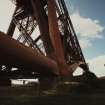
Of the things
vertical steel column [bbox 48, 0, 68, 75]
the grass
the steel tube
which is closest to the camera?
the steel tube

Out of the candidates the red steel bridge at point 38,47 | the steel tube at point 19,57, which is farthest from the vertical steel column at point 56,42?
the steel tube at point 19,57

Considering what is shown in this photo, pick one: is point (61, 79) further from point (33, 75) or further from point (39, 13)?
point (39, 13)

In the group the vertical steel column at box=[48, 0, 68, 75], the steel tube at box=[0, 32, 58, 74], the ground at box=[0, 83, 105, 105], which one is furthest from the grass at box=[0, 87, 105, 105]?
the vertical steel column at box=[48, 0, 68, 75]

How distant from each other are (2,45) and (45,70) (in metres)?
2.50

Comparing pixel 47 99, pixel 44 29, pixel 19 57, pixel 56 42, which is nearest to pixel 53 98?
pixel 47 99

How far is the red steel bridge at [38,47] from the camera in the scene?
6.11 m

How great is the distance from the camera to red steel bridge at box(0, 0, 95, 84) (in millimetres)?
6105

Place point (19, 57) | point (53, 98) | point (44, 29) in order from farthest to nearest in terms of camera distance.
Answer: point (44, 29), point (53, 98), point (19, 57)

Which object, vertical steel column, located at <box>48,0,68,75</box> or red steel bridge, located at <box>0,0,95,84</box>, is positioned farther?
vertical steel column, located at <box>48,0,68,75</box>

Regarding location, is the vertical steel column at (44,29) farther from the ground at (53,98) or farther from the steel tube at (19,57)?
the steel tube at (19,57)

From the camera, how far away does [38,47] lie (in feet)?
38.3

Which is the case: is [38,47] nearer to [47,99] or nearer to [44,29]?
[44,29]

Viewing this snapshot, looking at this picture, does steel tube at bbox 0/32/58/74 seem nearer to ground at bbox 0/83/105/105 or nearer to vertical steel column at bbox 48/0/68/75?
ground at bbox 0/83/105/105

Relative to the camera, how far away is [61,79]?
960 centimetres
